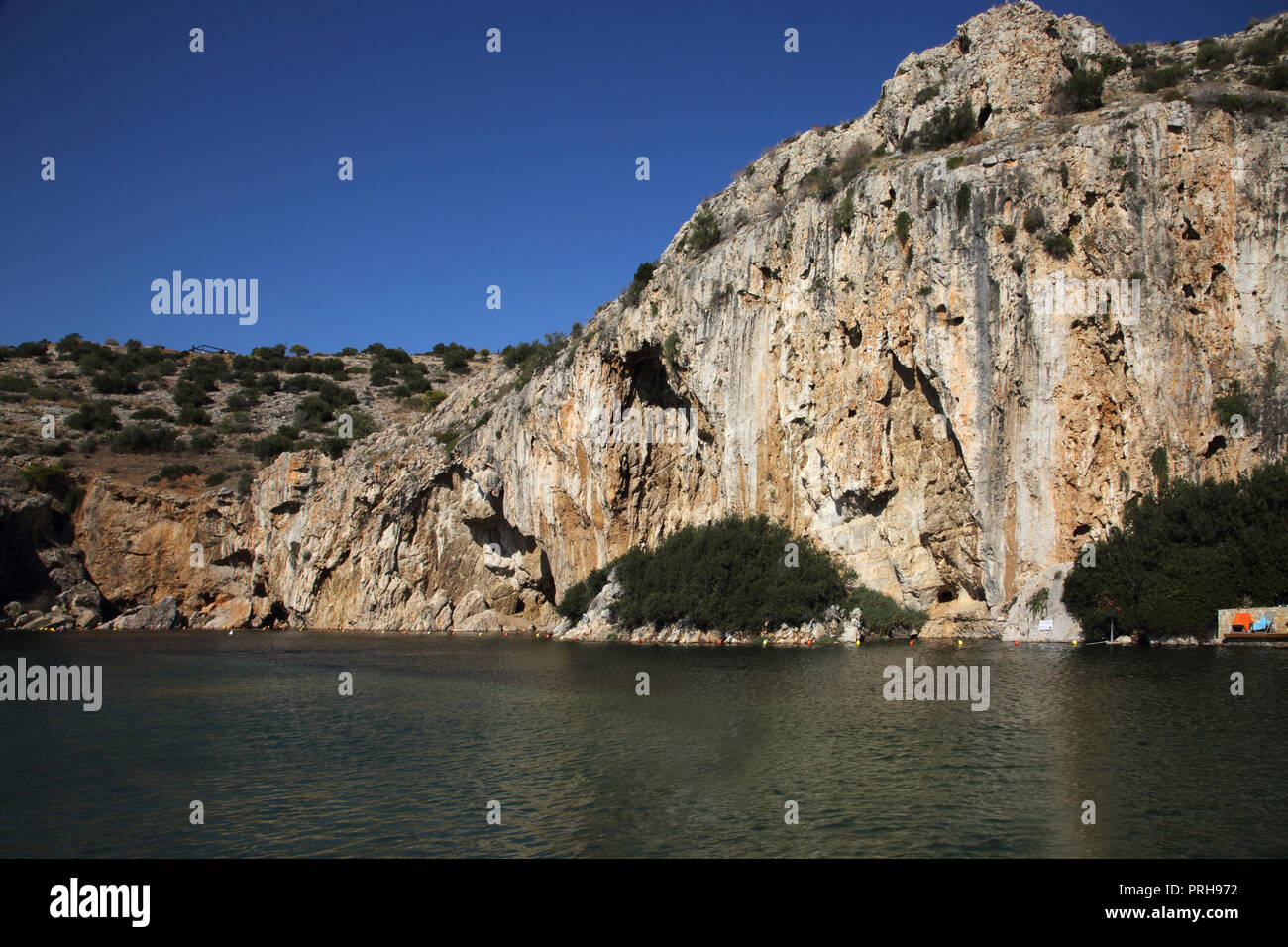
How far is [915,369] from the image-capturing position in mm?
33156

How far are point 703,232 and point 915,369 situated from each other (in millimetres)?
15151

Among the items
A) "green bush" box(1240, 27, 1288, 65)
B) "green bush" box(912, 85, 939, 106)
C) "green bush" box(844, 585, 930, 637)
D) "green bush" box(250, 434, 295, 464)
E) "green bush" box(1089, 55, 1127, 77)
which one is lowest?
"green bush" box(844, 585, 930, 637)

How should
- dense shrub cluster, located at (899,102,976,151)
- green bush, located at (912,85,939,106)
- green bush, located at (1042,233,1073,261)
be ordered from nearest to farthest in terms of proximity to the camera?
green bush, located at (1042,233,1073,261), dense shrub cluster, located at (899,102,976,151), green bush, located at (912,85,939,106)

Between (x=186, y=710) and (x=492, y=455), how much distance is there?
2896 cm

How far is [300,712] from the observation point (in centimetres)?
2119

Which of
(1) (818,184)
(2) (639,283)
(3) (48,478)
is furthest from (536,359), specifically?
(3) (48,478)

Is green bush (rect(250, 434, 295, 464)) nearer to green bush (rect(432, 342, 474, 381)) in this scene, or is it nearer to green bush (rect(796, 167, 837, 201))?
green bush (rect(432, 342, 474, 381))

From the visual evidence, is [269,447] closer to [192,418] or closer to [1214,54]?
[192,418]

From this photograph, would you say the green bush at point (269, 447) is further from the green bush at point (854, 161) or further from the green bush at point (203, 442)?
the green bush at point (854, 161)

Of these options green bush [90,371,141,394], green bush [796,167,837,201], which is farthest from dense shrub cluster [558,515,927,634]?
green bush [90,371,141,394]

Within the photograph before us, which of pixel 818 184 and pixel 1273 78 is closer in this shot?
pixel 1273 78

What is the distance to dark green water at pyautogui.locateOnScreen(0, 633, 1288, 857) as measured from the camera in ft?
35.1

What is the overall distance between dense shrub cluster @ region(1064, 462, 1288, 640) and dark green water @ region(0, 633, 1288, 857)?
1684 millimetres

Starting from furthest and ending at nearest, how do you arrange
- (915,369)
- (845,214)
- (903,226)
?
1. (845,214)
2. (915,369)
3. (903,226)
